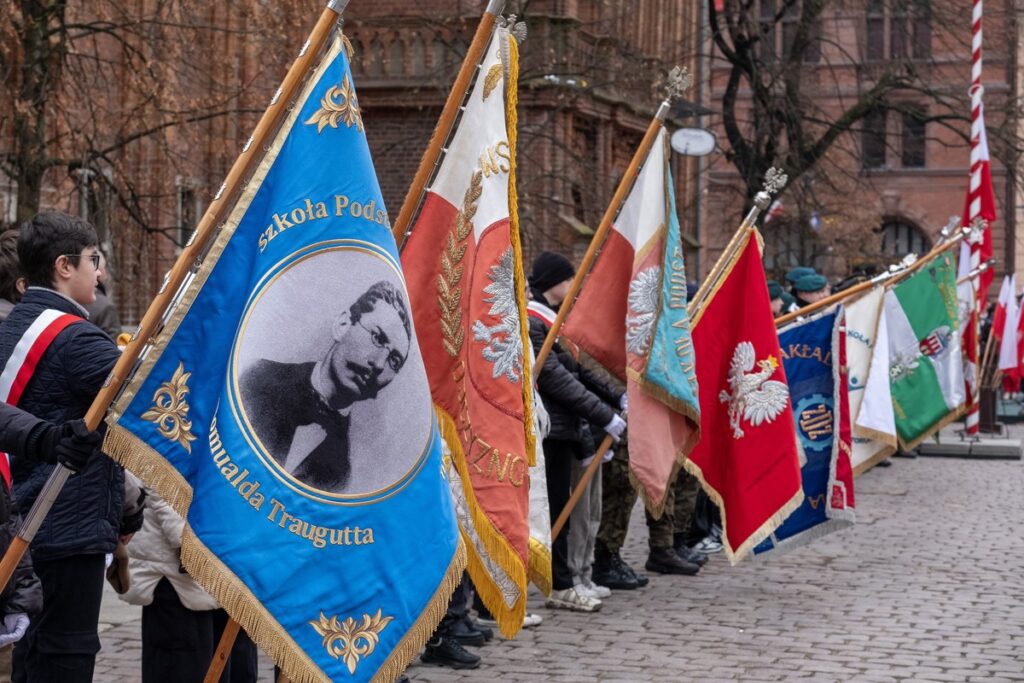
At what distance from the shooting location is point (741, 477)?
9664 millimetres

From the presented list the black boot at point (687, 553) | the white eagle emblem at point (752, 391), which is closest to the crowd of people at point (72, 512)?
the white eagle emblem at point (752, 391)

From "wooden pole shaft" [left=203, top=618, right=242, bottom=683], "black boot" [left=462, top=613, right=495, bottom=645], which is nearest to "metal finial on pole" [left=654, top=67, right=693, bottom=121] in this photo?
"black boot" [left=462, top=613, right=495, bottom=645]

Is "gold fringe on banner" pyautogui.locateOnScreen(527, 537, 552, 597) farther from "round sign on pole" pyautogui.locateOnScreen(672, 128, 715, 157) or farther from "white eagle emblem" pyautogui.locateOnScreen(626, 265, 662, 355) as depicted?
"round sign on pole" pyautogui.locateOnScreen(672, 128, 715, 157)

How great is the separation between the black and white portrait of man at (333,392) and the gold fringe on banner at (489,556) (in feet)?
5.04

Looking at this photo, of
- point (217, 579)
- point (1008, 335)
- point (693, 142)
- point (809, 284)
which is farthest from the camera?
point (1008, 335)

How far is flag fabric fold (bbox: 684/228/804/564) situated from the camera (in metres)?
9.62

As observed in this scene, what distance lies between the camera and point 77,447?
13.9 feet

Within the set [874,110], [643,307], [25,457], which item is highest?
[874,110]

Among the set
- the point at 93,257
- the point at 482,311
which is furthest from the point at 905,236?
the point at 93,257

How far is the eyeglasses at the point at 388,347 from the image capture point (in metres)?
4.53

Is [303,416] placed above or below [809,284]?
above

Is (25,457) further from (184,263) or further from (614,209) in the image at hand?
(614,209)

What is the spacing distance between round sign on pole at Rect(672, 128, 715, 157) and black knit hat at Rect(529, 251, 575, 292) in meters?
9.46

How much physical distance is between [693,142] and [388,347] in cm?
1417
